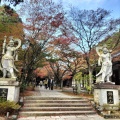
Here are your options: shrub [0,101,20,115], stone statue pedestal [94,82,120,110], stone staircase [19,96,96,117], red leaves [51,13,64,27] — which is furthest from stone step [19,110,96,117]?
red leaves [51,13,64,27]

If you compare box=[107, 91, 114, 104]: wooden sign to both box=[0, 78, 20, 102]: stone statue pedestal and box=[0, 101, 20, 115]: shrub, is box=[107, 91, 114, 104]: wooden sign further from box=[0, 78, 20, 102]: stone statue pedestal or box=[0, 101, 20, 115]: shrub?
box=[0, 78, 20, 102]: stone statue pedestal

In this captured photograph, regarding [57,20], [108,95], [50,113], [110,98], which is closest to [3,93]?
[50,113]

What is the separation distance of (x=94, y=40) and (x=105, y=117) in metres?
8.46

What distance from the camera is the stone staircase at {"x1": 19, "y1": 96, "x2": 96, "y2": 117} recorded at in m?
8.85

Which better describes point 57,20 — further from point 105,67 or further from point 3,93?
point 3,93

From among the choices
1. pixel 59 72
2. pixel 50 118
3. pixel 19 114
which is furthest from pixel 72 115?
pixel 59 72

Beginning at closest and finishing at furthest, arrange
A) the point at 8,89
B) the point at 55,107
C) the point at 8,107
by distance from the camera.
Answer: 1. the point at 8,107
2. the point at 8,89
3. the point at 55,107

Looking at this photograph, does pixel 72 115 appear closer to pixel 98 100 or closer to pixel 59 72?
pixel 98 100

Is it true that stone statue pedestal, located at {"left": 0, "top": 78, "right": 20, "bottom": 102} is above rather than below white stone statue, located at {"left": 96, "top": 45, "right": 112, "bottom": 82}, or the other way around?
below

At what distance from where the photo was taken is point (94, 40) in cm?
1523

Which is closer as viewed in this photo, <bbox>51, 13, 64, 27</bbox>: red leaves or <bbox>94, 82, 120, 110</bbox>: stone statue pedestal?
<bbox>94, 82, 120, 110</bbox>: stone statue pedestal

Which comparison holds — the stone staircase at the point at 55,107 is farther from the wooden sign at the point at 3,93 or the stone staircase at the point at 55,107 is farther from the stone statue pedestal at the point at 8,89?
the wooden sign at the point at 3,93

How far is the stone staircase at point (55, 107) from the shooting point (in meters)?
8.85

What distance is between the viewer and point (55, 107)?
953 cm
